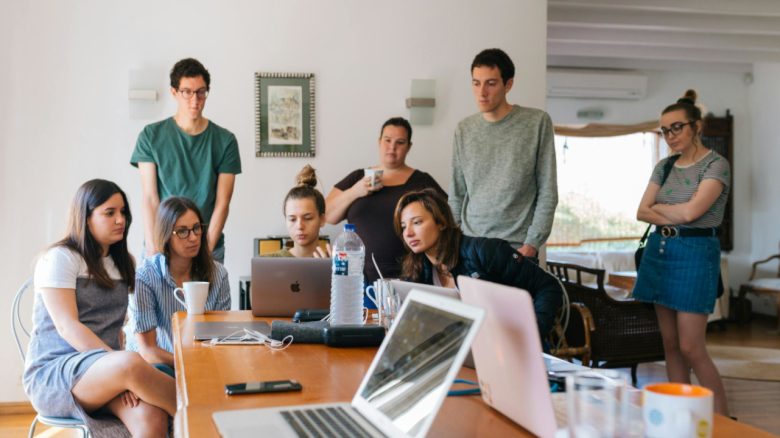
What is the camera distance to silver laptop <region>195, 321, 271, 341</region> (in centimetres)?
192

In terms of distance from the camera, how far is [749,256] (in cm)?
845

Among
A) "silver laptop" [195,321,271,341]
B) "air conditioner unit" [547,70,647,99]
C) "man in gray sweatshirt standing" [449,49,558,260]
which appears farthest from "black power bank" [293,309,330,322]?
"air conditioner unit" [547,70,647,99]

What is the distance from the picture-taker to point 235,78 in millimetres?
4297

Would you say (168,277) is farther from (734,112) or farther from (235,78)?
(734,112)

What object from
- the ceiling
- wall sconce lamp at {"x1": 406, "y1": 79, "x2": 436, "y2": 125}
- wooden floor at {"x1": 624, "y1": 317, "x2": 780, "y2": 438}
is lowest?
wooden floor at {"x1": 624, "y1": 317, "x2": 780, "y2": 438}

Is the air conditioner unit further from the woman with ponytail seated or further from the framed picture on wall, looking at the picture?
the woman with ponytail seated

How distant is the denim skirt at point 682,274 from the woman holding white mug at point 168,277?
1.93m

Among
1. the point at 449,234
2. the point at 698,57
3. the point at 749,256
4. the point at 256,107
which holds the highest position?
the point at 698,57

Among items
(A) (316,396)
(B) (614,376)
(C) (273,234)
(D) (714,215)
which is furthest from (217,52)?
(B) (614,376)

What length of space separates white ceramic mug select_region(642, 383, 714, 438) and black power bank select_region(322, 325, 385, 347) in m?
0.96

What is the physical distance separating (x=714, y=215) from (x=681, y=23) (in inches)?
138

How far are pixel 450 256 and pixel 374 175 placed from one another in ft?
3.30

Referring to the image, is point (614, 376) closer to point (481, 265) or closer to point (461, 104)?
point (481, 265)

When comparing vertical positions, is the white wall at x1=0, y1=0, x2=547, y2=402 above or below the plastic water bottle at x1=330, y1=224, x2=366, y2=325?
above
